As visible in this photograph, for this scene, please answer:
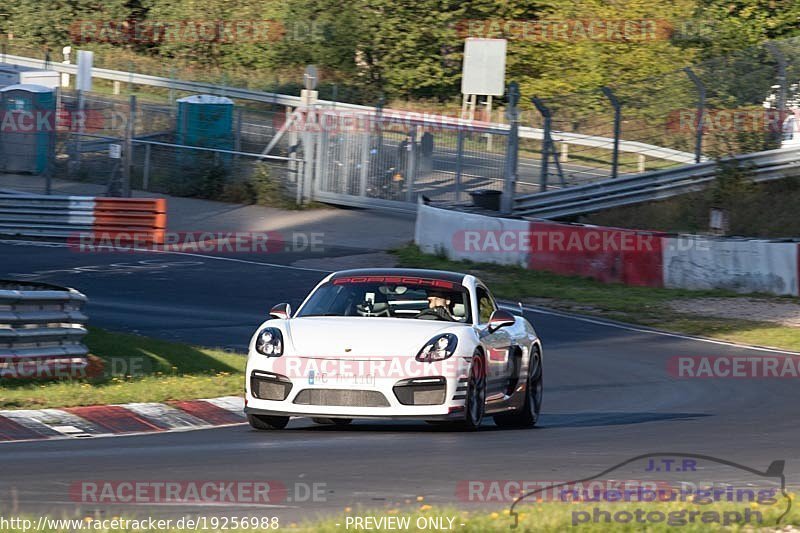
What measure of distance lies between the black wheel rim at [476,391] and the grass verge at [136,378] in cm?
294

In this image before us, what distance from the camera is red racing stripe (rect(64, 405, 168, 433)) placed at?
34.6 feet

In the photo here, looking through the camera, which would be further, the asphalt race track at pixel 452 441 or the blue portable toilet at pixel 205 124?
the blue portable toilet at pixel 205 124

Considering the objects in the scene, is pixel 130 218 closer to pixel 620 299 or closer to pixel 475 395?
pixel 620 299

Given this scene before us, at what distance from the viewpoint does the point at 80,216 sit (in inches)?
1107

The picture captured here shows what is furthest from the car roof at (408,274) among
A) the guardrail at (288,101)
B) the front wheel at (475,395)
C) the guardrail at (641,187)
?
the guardrail at (641,187)

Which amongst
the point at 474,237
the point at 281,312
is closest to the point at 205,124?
the point at 474,237

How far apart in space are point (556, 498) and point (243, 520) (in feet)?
5.35

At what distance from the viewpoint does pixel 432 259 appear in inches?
1039

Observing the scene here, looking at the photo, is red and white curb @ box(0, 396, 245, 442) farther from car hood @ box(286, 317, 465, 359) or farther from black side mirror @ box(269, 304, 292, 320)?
car hood @ box(286, 317, 465, 359)

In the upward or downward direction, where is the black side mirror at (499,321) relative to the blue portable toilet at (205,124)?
downward

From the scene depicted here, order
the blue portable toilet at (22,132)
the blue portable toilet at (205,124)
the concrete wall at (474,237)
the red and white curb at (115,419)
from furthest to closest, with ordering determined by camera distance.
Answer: the blue portable toilet at (205,124) < the blue portable toilet at (22,132) < the concrete wall at (474,237) < the red and white curb at (115,419)

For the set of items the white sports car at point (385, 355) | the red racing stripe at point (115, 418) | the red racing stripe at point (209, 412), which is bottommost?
the red racing stripe at point (209, 412)

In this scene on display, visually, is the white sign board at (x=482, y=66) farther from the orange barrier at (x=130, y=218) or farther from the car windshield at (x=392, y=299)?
the car windshield at (x=392, y=299)

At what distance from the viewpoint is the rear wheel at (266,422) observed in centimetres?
1035
